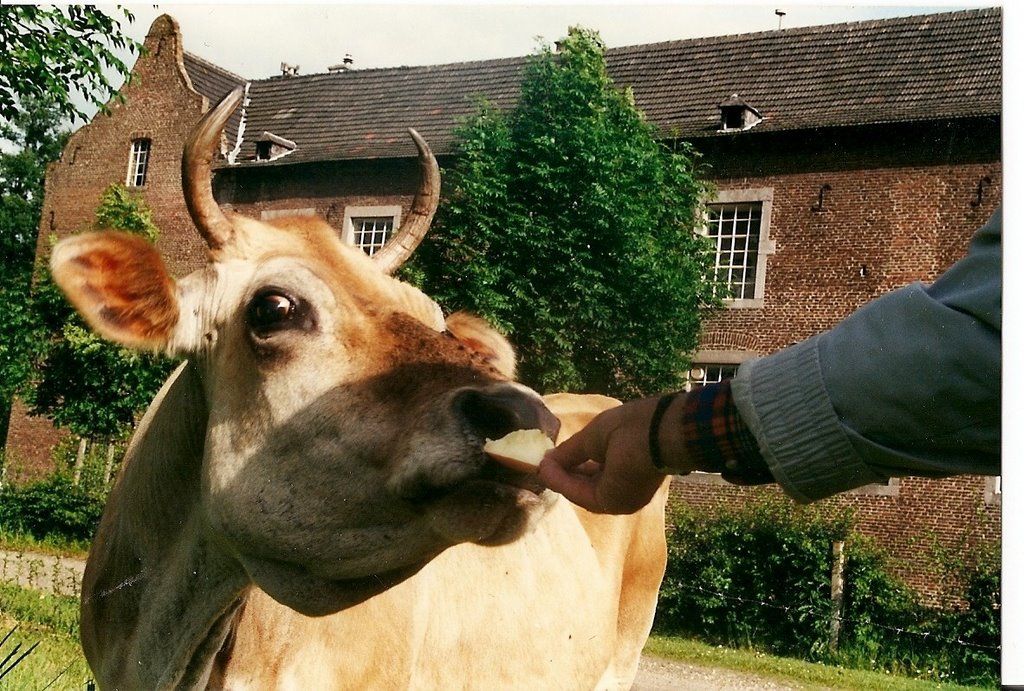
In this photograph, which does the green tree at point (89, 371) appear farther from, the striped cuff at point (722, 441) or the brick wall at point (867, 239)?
the striped cuff at point (722, 441)

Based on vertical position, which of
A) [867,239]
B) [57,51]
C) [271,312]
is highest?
[57,51]

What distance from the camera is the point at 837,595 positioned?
4.10 metres

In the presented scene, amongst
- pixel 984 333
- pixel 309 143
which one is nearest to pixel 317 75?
pixel 309 143

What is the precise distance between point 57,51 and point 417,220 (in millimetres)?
1855

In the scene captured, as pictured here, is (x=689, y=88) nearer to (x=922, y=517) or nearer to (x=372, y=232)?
(x=372, y=232)

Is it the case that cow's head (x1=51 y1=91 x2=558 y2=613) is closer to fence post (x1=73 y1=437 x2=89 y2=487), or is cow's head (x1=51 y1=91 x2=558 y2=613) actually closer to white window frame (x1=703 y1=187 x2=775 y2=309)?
fence post (x1=73 y1=437 x2=89 y2=487)

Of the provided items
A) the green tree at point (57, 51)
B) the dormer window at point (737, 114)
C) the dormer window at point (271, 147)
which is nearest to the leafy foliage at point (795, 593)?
the dormer window at point (737, 114)

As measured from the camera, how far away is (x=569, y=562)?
3.74m

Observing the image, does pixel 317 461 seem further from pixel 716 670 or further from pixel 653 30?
pixel 716 670

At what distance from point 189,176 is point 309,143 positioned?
2.13 metres

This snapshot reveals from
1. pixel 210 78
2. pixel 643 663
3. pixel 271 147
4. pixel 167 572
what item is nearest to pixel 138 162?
pixel 210 78

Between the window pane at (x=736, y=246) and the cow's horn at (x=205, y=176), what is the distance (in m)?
2.32

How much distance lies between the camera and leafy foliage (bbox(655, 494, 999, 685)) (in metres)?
3.74

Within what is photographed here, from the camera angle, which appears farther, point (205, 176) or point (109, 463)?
point (109, 463)
